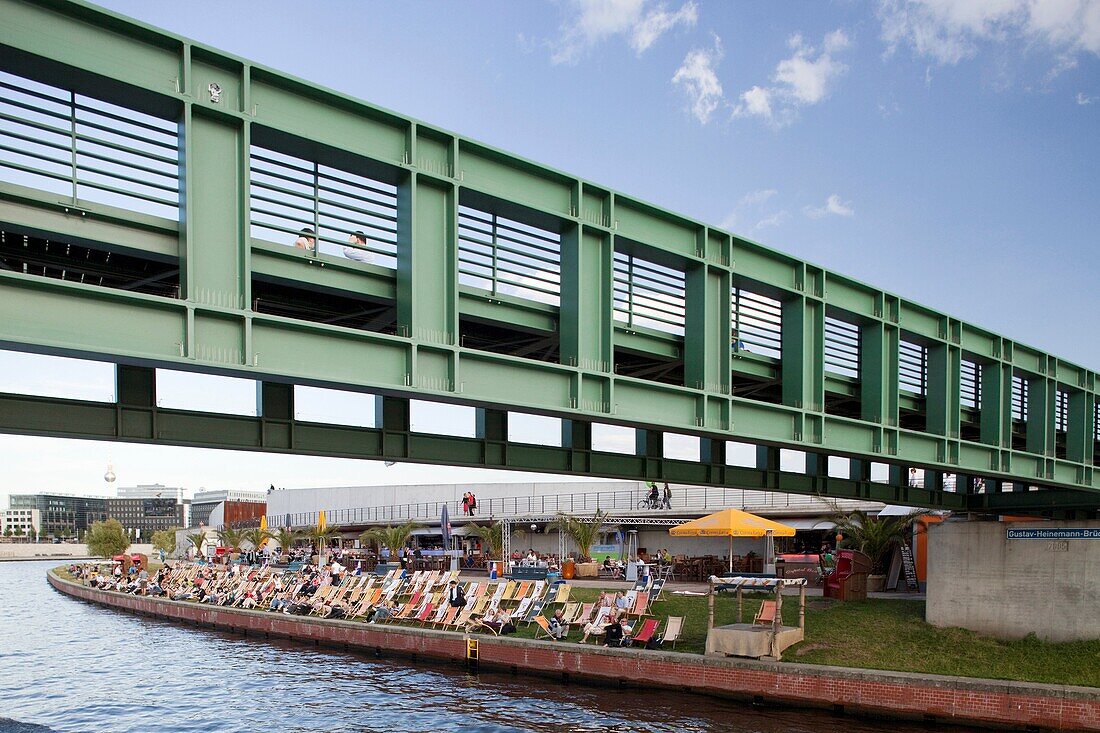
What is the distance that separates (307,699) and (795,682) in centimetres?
1131

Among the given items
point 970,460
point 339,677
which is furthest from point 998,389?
point 339,677

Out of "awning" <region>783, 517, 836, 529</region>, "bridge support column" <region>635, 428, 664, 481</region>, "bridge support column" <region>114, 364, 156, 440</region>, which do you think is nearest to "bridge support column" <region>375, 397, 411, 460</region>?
"bridge support column" <region>114, 364, 156, 440</region>

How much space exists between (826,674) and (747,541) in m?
28.4

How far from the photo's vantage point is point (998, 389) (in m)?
25.7

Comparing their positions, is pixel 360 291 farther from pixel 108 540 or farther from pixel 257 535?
pixel 108 540

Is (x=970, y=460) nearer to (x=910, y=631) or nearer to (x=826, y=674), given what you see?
(x=910, y=631)

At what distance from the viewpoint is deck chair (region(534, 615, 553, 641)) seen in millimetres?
24550

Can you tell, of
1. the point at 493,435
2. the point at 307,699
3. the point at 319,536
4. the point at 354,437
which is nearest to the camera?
the point at 354,437

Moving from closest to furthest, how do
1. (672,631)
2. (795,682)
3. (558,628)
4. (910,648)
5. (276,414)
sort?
(276,414), (795,682), (910,648), (672,631), (558,628)

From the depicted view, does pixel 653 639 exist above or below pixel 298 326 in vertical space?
below

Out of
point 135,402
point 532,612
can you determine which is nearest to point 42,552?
point 532,612

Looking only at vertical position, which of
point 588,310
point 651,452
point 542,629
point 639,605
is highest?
point 588,310

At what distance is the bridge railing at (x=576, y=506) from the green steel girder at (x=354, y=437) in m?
20.1

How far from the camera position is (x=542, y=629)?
25.4 m
